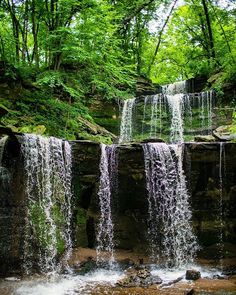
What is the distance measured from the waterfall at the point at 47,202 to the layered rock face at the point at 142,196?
549 mm

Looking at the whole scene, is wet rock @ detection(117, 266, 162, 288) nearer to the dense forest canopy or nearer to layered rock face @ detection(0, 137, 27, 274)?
layered rock face @ detection(0, 137, 27, 274)

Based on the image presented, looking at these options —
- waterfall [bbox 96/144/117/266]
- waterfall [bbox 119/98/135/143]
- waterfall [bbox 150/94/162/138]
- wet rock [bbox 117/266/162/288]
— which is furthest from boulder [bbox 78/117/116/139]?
wet rock [bbox 117/266/162/288]

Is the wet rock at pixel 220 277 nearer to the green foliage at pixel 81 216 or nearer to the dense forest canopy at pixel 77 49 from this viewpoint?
the green foliage at pixel 81 216

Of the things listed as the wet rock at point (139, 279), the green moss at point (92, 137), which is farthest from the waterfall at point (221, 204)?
the green moss at point (92, 137)

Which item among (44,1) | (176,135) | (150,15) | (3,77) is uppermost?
(150,15)

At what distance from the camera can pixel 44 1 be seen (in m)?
13.8

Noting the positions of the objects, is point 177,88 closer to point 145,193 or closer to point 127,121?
point 127,121

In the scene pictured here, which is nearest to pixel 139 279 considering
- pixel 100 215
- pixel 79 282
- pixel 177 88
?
pixel 79 282

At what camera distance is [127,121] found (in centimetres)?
1823

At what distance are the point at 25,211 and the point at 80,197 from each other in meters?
2.36

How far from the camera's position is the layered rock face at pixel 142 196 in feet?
36.4

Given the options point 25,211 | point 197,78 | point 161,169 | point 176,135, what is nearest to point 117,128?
point 176,135

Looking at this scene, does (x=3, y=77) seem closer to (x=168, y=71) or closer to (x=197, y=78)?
(x=197, y=78)

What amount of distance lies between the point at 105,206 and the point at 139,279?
3018 millimetres
